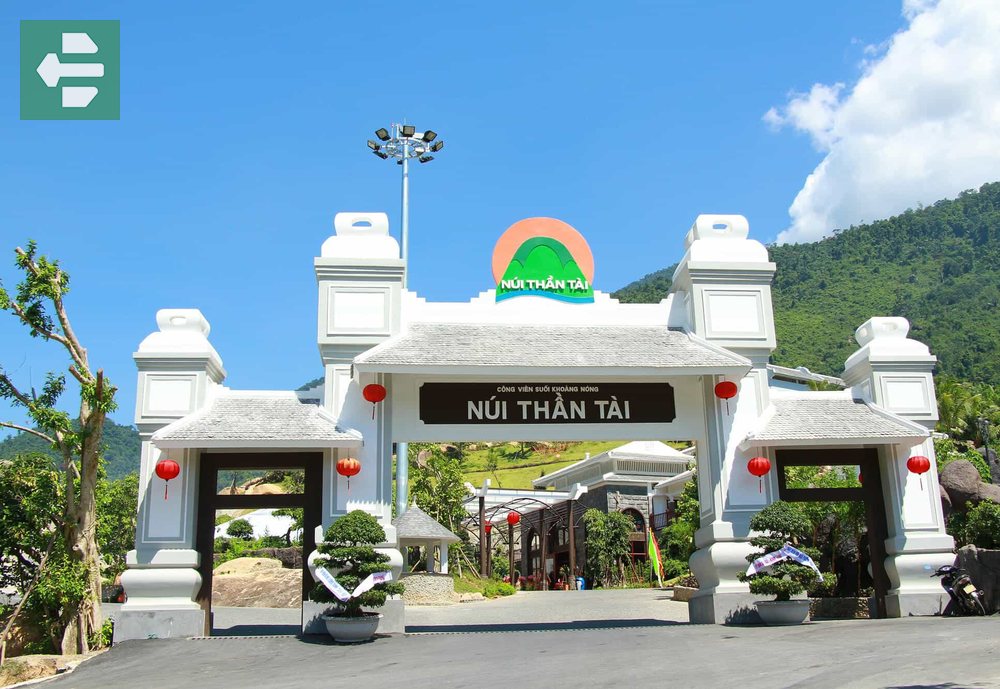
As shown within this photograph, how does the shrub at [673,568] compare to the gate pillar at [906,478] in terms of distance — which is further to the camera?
the shrub at [673,568]

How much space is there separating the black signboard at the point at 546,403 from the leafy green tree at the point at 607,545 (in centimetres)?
1817

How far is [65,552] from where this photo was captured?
12172 millimetres

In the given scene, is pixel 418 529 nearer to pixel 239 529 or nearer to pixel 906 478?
pixel 906 478

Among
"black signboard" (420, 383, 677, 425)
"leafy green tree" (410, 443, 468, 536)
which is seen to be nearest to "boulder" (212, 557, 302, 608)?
"leafy green tree" (410, 443, 468, 536)

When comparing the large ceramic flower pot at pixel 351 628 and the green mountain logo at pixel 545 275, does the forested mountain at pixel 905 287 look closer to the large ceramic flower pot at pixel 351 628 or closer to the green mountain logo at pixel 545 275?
the green mountain logo at pixel 545 275

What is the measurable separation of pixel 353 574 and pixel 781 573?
19.1 ft

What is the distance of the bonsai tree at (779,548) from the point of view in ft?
40.8

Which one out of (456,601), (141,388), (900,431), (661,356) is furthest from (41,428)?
(456,601)

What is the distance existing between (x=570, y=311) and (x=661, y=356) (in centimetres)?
197

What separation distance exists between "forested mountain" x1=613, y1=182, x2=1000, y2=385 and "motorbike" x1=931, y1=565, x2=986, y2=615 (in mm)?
43047

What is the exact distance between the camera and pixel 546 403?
14.2 metres

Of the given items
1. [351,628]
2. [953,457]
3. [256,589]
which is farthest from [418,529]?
[953,457]

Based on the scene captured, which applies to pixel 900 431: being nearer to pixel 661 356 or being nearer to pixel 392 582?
pixel 661 356

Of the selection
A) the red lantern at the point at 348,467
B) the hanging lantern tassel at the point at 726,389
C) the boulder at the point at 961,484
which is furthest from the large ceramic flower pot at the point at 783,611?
the boulder at the point at 961,484
